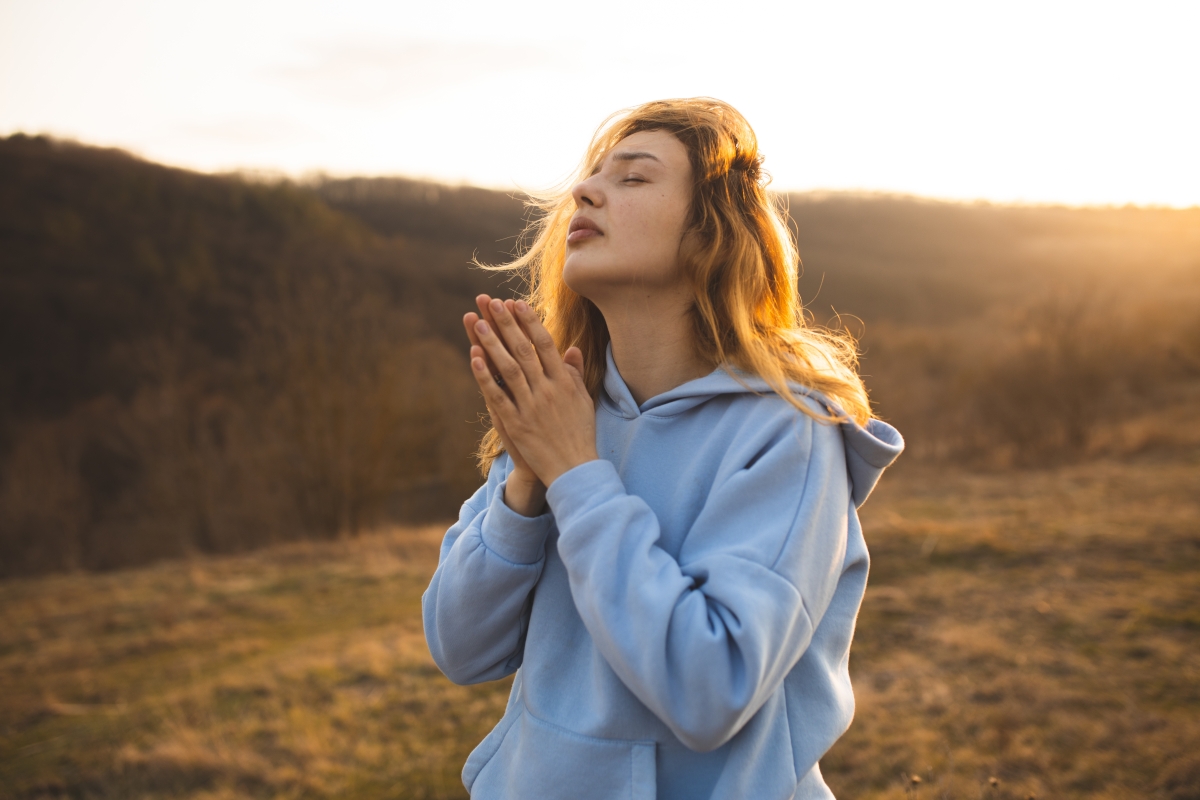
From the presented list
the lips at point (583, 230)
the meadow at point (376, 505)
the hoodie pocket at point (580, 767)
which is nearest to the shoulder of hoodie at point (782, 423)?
the lips at point (583, 230)

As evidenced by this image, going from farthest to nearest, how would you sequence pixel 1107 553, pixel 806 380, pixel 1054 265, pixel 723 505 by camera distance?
pixel 1054 265 < pixel 1107 553 < pixel 806 380 < pixel 723 505

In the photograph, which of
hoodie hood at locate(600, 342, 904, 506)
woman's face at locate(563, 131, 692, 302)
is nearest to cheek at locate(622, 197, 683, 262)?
woman's face at locate(563, 131, 692, 302)

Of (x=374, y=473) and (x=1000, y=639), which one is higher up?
(x=1000, y=639)

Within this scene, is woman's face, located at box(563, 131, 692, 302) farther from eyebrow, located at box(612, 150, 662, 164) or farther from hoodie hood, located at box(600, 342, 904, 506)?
hoodie hood, located at box(600, 342, 904, 506)

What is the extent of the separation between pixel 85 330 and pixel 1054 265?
54.1 meters

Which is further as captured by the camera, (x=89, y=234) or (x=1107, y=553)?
(x=89, y=234)

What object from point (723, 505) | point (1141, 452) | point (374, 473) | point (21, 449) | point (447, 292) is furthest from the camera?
point (447, 292)

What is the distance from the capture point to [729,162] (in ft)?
5.13

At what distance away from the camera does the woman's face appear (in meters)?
1.43

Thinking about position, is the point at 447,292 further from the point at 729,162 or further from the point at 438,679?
the point at 729,162

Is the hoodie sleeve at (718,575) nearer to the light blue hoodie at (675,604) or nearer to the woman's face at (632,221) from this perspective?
the light blue hoodie at (675,604)

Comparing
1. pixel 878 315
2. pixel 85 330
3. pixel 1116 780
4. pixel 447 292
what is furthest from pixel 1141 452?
pixel 85 330

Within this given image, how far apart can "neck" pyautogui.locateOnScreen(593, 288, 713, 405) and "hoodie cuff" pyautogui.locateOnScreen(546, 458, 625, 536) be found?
35 centimetres

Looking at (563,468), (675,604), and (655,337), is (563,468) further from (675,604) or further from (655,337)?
(655,337)
